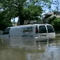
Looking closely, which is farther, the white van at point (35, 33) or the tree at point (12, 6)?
the tree at point (12, 6)

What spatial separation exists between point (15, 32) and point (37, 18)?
2044 centimetres

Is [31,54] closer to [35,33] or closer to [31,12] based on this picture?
[35,33]

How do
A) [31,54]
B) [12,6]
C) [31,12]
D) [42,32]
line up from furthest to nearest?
[31,12]
[12,6]
[42,32]
[31,54]

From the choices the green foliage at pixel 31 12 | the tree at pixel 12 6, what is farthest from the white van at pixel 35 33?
the green foliage at pixel 31 12

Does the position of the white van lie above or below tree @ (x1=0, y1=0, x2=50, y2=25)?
below

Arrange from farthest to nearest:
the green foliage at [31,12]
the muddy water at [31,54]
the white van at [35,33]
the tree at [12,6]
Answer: the green foliage at [31,12] < the tree at [12,6] < the white van at [35,33] < the muddy water at [31,54]

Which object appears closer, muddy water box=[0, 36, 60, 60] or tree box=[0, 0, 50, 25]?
muddy water box=[0, 36, 60, 60]

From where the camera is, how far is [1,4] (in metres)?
35.0

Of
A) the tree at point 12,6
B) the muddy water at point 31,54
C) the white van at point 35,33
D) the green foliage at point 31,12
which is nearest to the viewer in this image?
the muddy water at point 31,54

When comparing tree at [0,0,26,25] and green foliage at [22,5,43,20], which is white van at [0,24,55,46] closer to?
tree at [0,0,26,25]

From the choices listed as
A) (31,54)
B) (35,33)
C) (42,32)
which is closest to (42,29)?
(42,32)

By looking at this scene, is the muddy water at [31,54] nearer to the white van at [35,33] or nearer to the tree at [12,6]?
the white van at [35,33]

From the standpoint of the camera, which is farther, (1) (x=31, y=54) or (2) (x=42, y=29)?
(2) (x=42, y=29)

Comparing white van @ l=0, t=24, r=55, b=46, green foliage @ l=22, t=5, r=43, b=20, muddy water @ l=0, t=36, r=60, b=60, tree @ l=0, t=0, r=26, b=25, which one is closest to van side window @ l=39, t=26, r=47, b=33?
white van @ l=0, t=24, r=55, b=46
